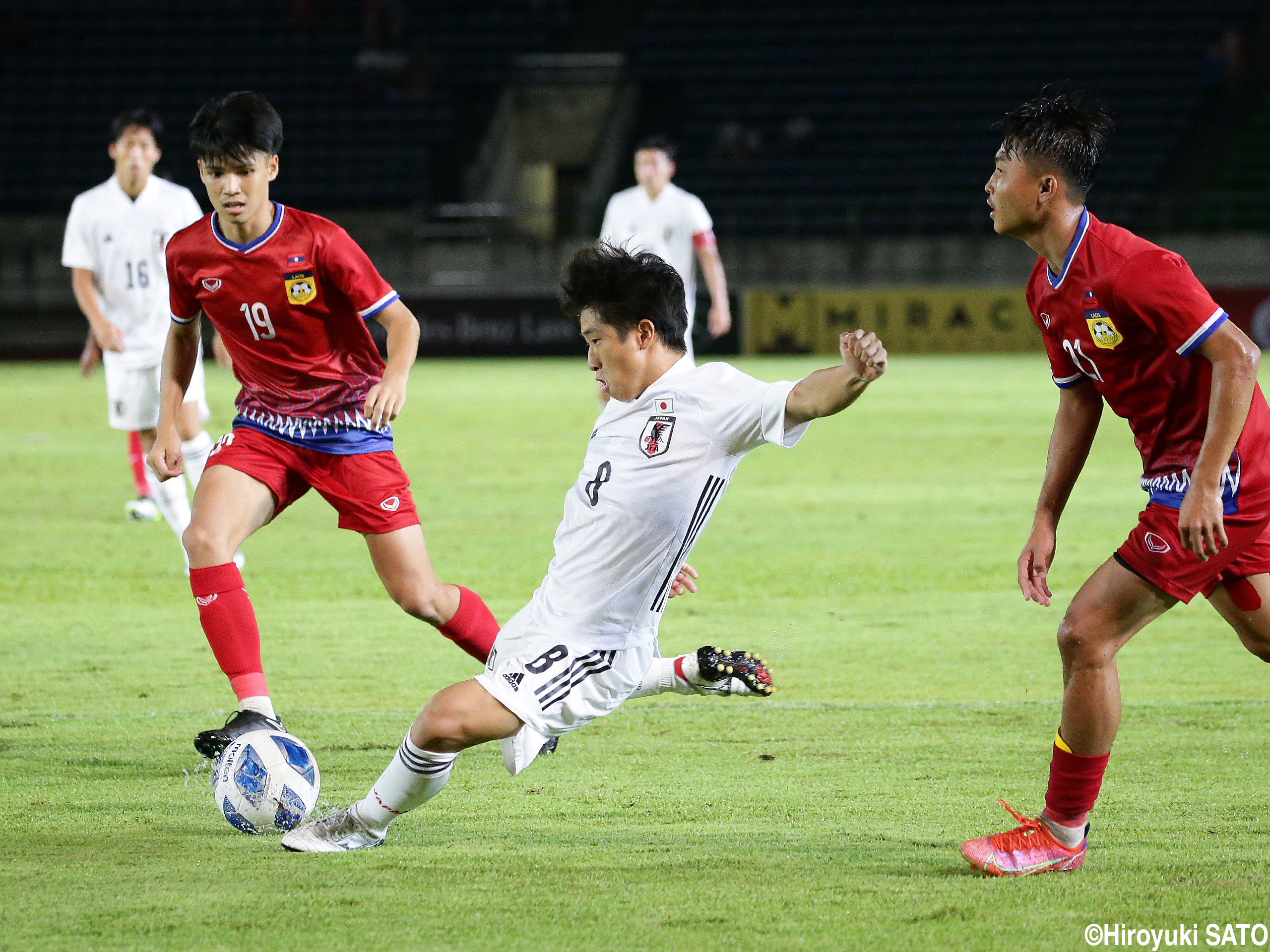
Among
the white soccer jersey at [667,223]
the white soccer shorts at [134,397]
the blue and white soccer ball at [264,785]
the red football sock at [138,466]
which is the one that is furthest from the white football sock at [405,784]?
the white soccer jersey at [667,223]

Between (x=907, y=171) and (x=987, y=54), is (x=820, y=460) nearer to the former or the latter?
(x=907, y=171)

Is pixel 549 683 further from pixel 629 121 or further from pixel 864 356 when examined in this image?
pixel 629 121

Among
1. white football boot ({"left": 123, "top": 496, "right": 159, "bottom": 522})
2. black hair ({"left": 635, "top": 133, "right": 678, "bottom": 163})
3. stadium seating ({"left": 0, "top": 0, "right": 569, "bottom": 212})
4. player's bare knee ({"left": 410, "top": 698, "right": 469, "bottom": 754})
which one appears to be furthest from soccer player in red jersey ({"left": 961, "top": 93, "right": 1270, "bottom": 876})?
stadium seating ({"left": 0, "top": 0, "right": 569, "bottom": 212})

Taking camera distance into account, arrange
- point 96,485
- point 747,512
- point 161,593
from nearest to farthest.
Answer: point 161,593 < point 747,512 < point 96,485

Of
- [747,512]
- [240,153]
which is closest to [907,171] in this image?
[747,512]

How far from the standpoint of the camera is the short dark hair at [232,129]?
4945 mm

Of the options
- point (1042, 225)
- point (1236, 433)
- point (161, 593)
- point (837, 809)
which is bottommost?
point (161, 593)

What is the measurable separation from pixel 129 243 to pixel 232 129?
190 inches

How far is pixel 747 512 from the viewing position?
33.7 feet

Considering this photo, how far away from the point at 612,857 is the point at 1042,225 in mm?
1841

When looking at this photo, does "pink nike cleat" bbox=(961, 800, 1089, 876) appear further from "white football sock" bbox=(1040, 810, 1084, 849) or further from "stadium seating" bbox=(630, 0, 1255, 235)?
"stadium seating" bbox=(630, 0, 1255, 235)

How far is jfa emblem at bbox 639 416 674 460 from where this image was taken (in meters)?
3.75

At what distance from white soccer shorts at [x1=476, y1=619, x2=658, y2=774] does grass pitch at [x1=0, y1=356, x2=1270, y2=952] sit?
13.3 inches

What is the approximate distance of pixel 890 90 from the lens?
94.3 feet
